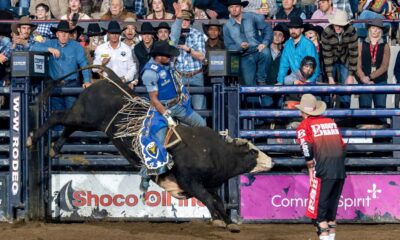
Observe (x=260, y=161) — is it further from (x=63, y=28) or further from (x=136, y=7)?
(x=136, y=7)

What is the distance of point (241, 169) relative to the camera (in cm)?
1105

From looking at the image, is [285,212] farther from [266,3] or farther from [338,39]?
[266,3]

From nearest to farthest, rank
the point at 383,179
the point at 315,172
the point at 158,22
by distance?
1. the point at 315,172
2. the point at 383,179
3. the point at 158,22

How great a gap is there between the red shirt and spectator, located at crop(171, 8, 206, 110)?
9.14 ft

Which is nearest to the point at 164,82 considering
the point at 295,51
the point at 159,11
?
the point at 295,51

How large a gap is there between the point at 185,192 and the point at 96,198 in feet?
6.05

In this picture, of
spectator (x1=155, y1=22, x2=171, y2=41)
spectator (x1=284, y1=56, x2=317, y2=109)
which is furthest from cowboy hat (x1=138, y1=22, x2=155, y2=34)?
spectator (x1=284, y1=56, x2=317, y2=109)

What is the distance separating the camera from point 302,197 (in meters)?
11.9

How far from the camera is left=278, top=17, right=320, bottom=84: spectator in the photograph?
491 inches

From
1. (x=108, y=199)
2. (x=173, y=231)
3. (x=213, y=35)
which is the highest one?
(x=213, y=35)

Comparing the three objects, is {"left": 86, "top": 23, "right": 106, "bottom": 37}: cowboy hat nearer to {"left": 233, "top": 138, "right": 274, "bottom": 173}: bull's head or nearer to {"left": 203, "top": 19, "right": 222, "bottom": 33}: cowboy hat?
{"left": 203, "top": 19, "right": 222, "bottom": 33}: cowboy hat

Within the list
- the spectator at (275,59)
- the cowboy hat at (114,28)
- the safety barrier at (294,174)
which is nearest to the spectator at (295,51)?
the spectator at (275,59)

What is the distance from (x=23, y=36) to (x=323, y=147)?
511cm

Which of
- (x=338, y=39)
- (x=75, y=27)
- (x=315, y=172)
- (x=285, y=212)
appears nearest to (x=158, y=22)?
(x=75, y=27)
